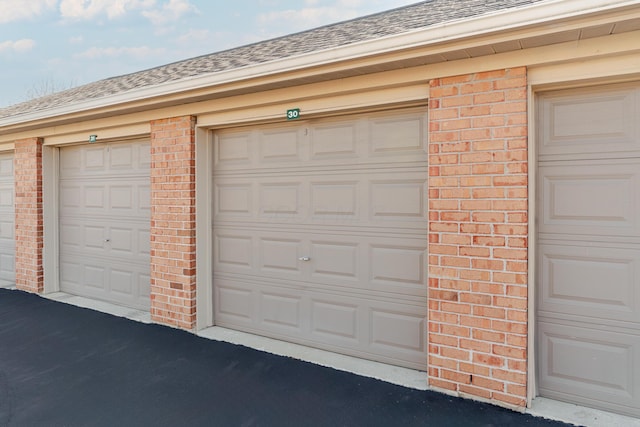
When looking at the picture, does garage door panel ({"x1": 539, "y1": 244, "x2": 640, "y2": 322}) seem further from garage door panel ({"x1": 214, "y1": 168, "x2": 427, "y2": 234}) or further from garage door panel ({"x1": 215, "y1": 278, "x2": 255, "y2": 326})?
garage door panel ({"x1": 215, "y1": 278, "x2": 255, "y2": 326})

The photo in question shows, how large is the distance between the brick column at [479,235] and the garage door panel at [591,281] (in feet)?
1.03

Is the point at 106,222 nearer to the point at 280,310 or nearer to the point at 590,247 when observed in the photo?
the point at 280,310

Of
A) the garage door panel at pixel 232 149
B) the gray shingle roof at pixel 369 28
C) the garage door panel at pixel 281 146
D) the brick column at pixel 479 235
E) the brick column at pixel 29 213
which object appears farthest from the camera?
the brick column at pixel 29 213

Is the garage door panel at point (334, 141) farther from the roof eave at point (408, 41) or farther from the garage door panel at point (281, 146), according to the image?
the roof eave at point (408, 41)

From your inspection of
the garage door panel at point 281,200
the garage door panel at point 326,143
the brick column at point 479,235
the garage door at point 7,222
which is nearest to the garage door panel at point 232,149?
the garage door panel at point 326,143

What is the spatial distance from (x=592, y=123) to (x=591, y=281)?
112cm

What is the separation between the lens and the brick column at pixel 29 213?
19.6 ft

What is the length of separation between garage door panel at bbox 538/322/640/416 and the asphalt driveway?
41 centimetres

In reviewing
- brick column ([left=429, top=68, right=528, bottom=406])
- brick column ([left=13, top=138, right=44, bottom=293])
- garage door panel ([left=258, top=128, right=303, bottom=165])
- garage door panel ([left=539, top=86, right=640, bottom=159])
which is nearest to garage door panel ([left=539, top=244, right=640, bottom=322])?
brick column ([left=429, top=68, right=528, bottom=406])

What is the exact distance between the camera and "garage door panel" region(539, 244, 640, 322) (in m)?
2.67

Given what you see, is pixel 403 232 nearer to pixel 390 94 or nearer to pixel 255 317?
pixel 390 94

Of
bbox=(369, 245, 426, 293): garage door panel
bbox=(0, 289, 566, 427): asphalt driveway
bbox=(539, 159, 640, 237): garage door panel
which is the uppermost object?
bbox=(539, 159, 640, 237): garage door panel

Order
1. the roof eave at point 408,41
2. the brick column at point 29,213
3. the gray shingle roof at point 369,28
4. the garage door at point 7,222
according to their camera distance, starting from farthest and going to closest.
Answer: the garage door at point 7,222
the brick column at point 29,213
the gray shingle roof at point 369,28
the roof eave at point 408,41

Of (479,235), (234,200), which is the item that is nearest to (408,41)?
(479,235)
